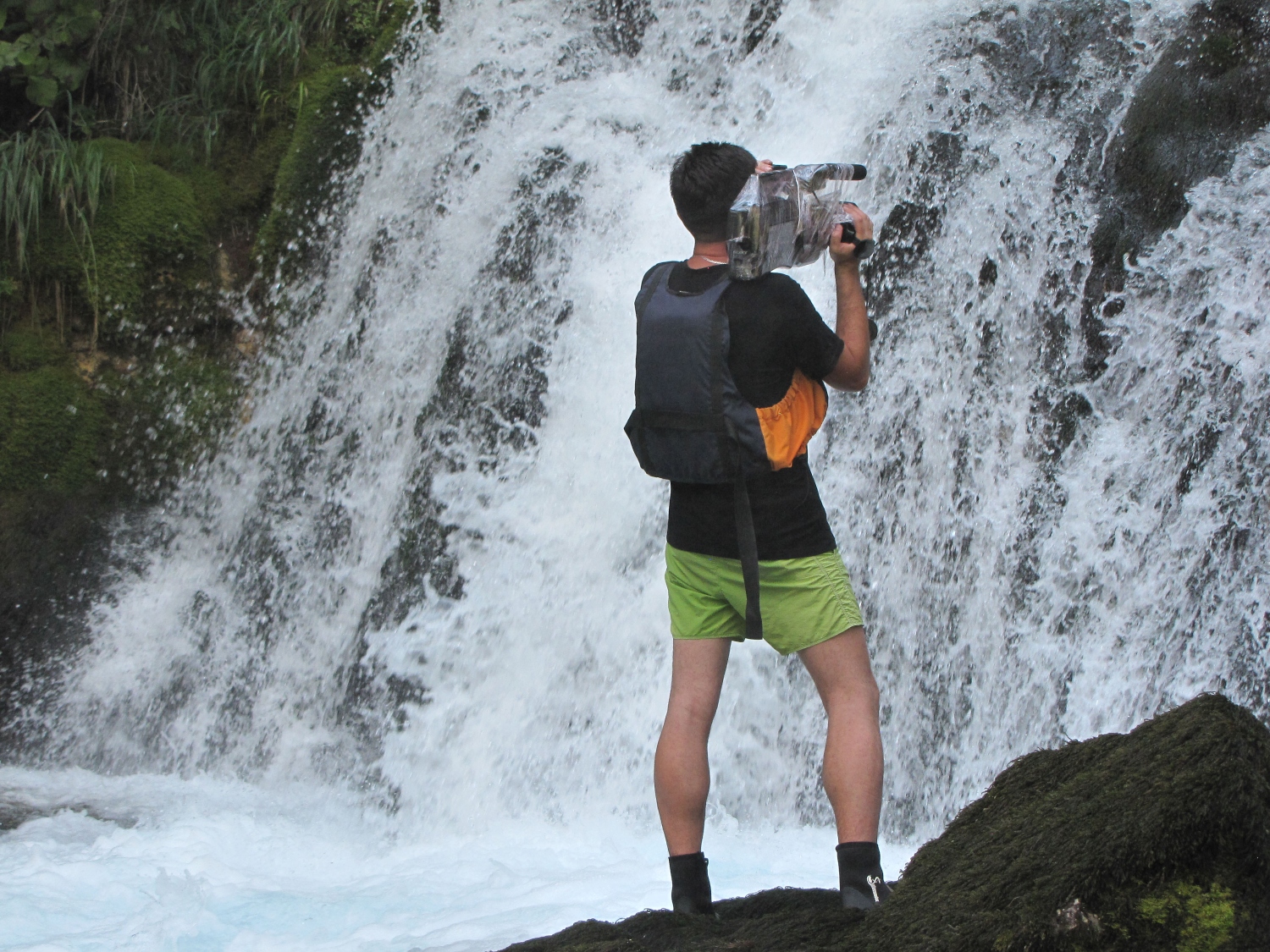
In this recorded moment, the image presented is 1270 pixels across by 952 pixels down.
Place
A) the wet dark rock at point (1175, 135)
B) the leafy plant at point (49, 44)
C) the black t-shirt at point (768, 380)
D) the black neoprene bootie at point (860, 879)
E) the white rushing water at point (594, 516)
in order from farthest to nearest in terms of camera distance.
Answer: the leafy plant at point (49, 44) → the wet dark rock at point (1175, 135) → the white rushing water at point (594, 516) → the black t-shirt at point (768, 380) → the black neoprene bootie at point (860, 879)

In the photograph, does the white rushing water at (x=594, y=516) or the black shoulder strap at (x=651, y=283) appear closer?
the black shoulder strap at (x=651, y=283)

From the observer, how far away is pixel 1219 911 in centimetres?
191

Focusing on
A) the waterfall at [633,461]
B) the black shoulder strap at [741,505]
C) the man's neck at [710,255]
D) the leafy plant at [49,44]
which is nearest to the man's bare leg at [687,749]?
the black shoulder strap at [741,505]

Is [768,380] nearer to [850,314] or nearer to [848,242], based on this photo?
[850,314]

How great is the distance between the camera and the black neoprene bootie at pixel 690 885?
2.70 meters

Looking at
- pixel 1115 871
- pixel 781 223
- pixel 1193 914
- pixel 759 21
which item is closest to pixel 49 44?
pixel 759 21

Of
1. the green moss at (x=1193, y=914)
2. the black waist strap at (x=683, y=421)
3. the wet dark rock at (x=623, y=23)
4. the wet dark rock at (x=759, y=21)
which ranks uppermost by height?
the wet dark rock at (x=623, y=23)

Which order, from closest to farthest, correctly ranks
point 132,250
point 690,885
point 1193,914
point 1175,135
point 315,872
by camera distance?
point 1193,914 < point 690,885 < point 315,872 < point 1175,135 < point 132,250

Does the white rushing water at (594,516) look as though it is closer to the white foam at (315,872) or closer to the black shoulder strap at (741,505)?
the white foam at (315,872)

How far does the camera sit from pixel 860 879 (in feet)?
8.18

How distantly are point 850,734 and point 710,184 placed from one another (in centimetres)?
116

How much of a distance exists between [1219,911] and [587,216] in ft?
17.3

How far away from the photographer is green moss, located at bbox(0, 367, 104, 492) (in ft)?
22.3

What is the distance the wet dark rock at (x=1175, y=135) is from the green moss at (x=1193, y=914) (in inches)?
129
